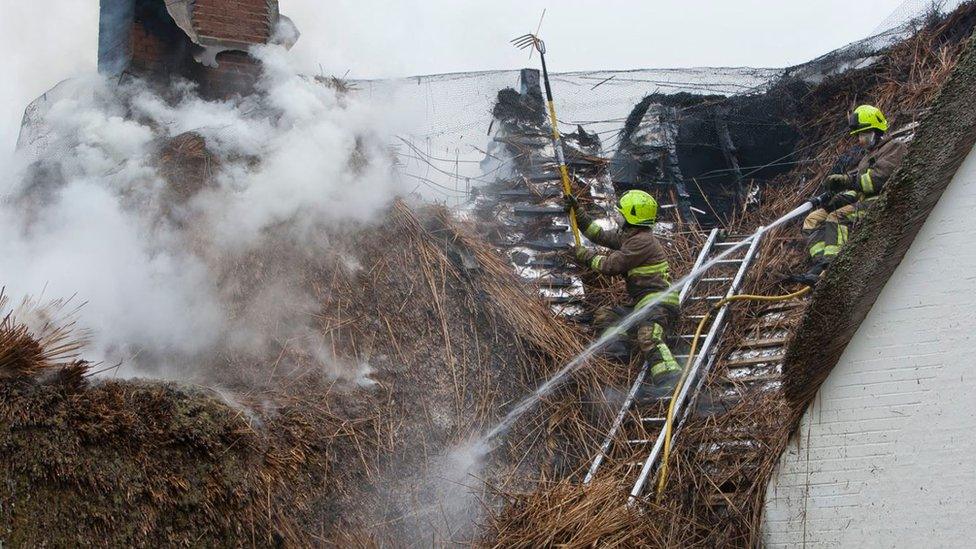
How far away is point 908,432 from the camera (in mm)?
5863

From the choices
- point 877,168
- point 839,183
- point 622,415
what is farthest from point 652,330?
point 877,168

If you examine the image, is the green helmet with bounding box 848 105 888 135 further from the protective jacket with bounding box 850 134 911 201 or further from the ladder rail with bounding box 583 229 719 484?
the ladder rail with bounding box 583 229 719 484

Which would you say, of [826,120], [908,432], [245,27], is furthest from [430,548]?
[826,120]

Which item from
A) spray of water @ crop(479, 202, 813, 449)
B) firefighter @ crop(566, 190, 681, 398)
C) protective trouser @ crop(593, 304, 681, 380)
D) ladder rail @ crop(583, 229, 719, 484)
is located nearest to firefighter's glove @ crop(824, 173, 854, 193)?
spray of water @ crop(479, 202, 813, 449)

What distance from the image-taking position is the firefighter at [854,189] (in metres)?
8.71

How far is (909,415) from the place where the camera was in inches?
231

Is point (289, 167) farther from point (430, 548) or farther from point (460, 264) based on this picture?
point (430, 548)

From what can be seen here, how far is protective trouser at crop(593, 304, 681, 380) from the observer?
7879 millimetres

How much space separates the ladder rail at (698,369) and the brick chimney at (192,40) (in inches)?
160

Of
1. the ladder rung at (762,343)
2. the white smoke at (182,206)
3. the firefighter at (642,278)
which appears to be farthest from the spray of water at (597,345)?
the white smoke at (182,206)

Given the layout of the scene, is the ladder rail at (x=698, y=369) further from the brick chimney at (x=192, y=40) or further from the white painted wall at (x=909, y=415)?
the brick chimney at (x=192, y=40)

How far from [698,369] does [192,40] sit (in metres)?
4.61

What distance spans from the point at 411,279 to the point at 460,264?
0.43 m

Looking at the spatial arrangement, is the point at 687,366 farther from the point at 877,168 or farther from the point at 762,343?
the point at 877,168
